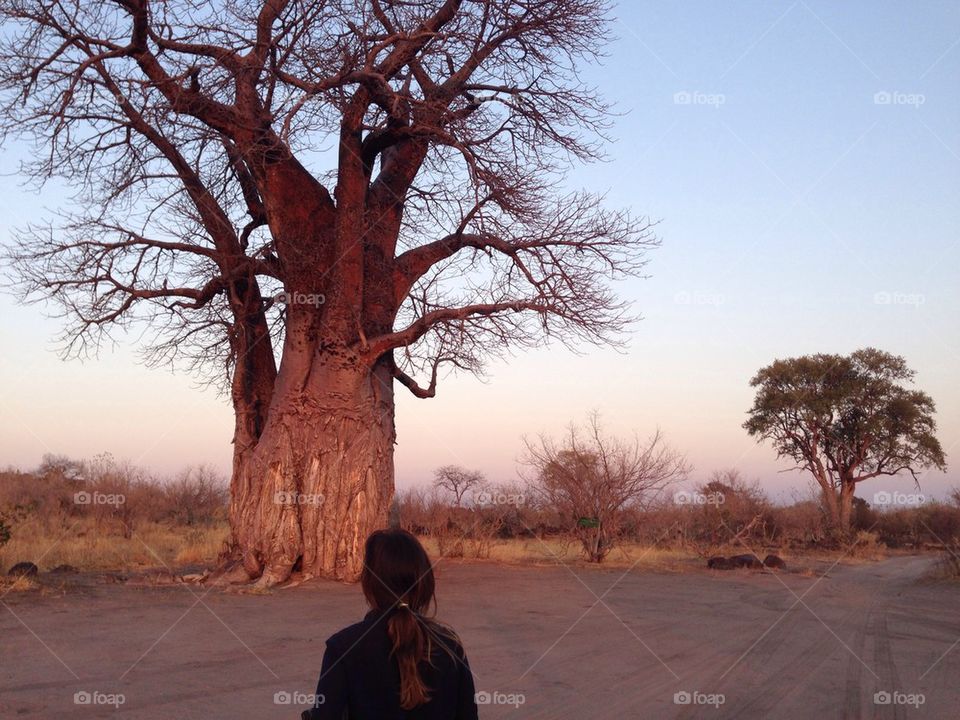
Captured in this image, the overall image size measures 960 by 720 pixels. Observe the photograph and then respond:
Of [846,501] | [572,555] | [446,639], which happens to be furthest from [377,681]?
[846,501]

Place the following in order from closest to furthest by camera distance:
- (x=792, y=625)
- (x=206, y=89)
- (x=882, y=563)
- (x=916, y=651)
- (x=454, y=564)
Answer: (x=916, y=651), (x=792, y=625), (x=206, y=89), (x=454, y=564), (x=882, y=563)

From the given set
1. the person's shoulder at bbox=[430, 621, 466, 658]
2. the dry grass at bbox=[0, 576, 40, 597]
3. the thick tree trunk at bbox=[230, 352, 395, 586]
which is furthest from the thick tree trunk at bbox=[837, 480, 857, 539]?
the person's shoulder at bbox=[430, 621, 466, 658]

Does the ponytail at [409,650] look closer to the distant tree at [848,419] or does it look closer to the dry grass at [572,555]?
the dry grass at [572,555]

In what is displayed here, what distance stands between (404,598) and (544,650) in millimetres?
5240

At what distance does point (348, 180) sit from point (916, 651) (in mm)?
8005

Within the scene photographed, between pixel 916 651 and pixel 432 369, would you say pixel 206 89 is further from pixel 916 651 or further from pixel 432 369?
pixel 916 651

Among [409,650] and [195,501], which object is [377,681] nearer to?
[409,650]

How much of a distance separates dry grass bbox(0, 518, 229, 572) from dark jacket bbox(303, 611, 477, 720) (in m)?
11.3

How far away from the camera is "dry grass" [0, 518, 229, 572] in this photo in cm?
1373

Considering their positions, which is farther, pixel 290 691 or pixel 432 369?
pixel 432 369

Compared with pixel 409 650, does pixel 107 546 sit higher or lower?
lower

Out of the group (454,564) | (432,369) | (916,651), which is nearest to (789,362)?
(454,564)

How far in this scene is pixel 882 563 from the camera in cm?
1841

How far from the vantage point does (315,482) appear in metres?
11.1
